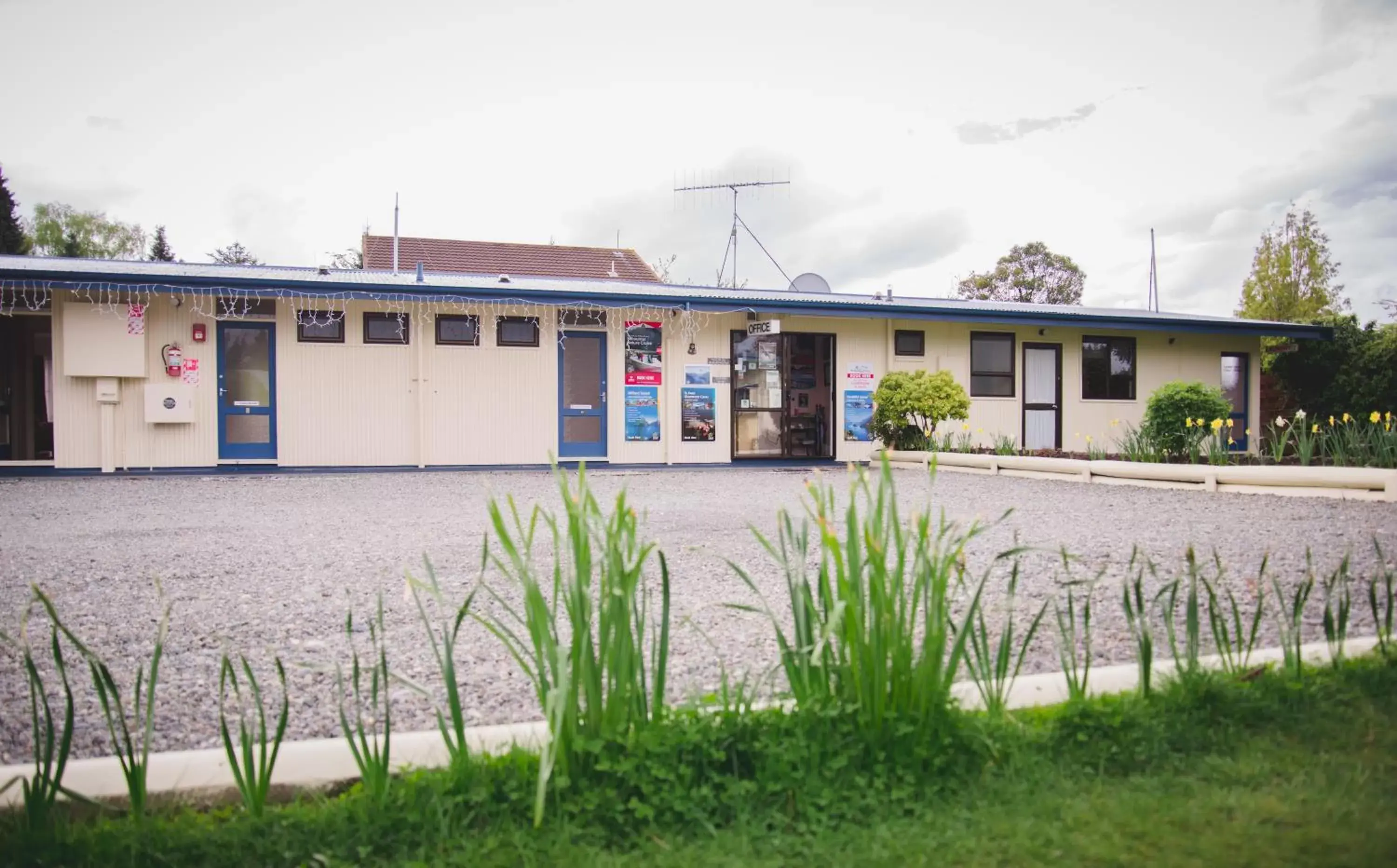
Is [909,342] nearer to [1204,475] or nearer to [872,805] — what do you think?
[1204,475]

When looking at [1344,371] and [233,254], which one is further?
[233,254]

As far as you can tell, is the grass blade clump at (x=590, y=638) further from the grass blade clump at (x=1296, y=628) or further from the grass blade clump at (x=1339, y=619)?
the grass blade clump at (x=1339, y=619)

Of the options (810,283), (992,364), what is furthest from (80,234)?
(992,364)

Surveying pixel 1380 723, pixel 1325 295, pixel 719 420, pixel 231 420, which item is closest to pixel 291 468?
pixel 231 420

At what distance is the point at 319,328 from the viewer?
11789 millimetres

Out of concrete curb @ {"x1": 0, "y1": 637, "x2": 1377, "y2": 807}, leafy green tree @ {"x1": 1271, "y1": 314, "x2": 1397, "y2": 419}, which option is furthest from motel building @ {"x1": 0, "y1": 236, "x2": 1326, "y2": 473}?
concrete curb @ {"x1": 0, "y1": 637, "x2": 1377, "y2": 807}

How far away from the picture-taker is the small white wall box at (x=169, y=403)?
11.0 m

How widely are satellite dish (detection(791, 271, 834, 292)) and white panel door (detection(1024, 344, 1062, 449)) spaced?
4.29 m

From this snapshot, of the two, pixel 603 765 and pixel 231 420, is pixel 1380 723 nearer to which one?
pixel 603 765

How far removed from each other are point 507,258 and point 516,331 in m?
14.5

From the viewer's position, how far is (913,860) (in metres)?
1.38

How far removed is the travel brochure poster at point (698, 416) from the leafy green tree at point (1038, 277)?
2897 centimetres

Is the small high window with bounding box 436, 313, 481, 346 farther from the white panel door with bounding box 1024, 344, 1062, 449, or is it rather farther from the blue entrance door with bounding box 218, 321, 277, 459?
Answer: the white panel door with bounding box 1024, 344, 1062, 449

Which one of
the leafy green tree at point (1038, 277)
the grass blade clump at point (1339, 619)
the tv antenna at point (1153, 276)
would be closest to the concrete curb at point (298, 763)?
the grass blade clump at point (1339, 619)
